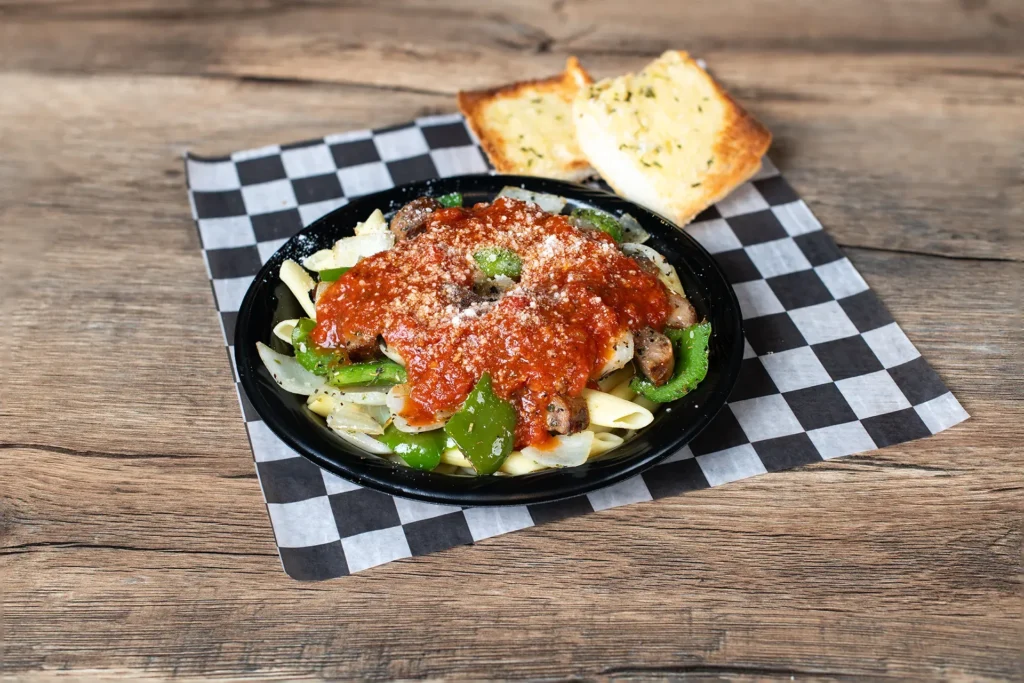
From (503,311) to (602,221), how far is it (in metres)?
0.85

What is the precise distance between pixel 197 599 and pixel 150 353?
4.10 feet

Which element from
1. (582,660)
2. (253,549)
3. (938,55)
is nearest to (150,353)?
(253,549)

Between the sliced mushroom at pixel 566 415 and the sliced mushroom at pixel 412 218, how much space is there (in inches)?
37.7

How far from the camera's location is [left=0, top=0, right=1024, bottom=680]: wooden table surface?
2.82 metres

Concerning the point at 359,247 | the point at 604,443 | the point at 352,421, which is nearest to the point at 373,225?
the point at 359,247

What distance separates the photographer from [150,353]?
3.74 meters

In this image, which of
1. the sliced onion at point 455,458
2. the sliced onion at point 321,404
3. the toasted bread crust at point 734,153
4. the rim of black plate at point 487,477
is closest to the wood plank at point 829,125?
the toasted bread crust at point 734,153

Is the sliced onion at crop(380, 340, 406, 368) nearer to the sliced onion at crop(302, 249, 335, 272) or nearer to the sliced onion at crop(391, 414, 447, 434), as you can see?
the sliced onion at crop(391, 414, 447, 434)

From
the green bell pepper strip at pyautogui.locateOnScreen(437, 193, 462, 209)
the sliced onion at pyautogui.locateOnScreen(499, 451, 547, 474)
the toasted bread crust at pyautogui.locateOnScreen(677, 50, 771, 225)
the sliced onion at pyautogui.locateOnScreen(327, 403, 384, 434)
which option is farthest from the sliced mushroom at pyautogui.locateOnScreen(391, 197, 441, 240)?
the toasted bread crust at pyautogui.locateOnScreen(677, 50, 771, 225)

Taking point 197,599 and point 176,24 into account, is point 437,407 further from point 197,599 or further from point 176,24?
point 176,24

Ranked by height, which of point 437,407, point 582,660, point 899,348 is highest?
point 437,407

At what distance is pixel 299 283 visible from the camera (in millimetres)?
3457

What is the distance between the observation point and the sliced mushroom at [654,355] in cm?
309

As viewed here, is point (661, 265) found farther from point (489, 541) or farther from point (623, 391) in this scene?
point (489, 541)
